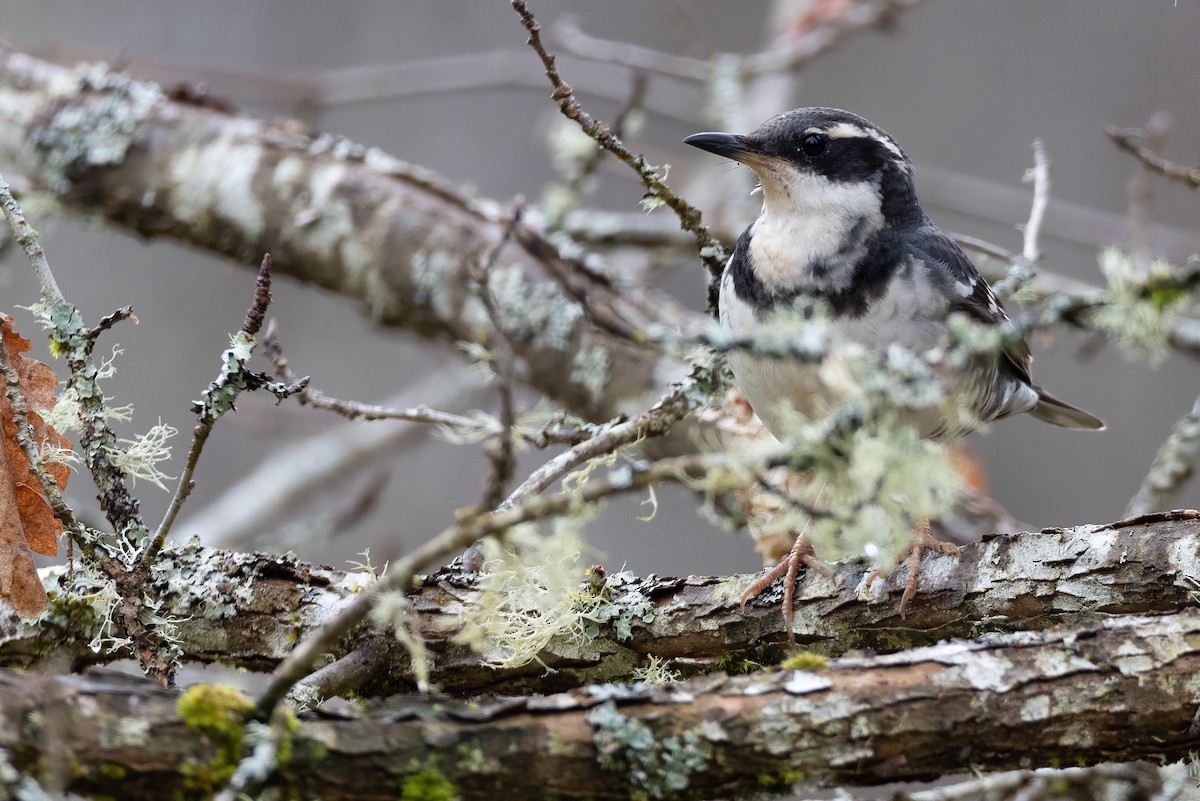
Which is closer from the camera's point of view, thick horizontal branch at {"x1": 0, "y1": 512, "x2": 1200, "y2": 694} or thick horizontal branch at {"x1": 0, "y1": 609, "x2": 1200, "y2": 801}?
thick horizontal branch at {"x1": 0, "y1": 609, "x2": 1200, "y2": 801}

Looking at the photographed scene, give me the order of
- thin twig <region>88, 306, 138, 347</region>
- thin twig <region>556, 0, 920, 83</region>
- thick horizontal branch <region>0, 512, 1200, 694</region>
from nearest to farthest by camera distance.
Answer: thin twig <region>88, 306, 138, 347</region>
thick horizontal branch <region>0, 512, 1200, 694</region>
thin twig <region>556, 0, 920, 83</region>

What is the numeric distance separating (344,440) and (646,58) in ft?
8.75

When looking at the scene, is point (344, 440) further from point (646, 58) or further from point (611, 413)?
point (646, 58)

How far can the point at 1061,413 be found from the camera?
425cm

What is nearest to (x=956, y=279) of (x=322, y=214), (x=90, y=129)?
(x=322, y=214)

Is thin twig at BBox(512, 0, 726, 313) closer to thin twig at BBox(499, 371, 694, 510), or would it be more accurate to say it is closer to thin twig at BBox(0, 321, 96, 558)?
thin twig at BBox(499, 371, 694, 510)

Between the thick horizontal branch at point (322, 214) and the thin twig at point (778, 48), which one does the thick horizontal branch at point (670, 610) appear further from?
the thin twig at point (778, 48)

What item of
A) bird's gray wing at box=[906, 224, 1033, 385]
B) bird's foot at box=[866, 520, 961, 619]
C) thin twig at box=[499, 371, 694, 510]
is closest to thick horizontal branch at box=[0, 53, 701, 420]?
bird's gray wing at box=[906, 224, 1033, 385]

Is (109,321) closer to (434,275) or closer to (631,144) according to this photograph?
(434,275)

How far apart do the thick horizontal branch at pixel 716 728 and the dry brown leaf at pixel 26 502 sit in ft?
1.50

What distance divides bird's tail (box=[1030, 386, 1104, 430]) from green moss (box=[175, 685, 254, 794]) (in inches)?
129

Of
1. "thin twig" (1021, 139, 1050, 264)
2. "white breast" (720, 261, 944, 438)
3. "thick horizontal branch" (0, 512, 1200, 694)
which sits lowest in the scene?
"thick horizontal branch" (0, 512, 1200, 694)

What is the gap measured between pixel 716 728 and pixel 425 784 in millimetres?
539

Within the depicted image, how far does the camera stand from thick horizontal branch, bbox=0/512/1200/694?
2.44 meters
